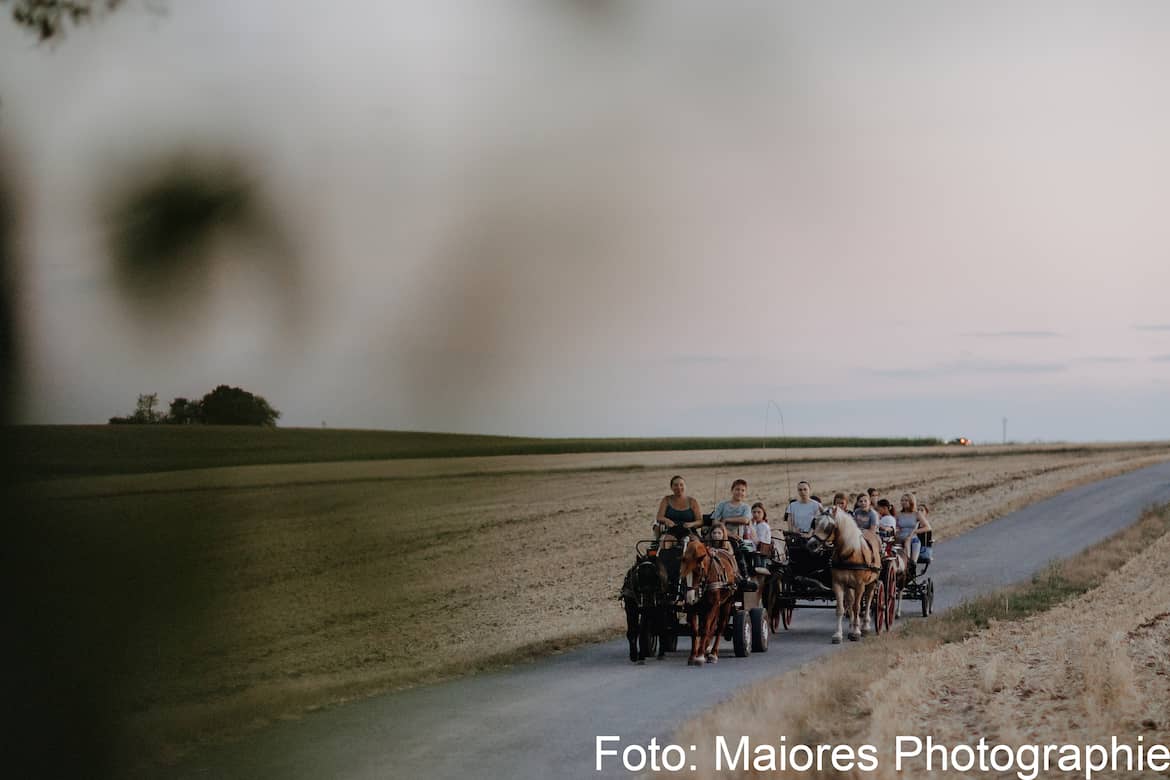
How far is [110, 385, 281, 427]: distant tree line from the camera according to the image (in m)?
3.29

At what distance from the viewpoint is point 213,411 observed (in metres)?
3.42

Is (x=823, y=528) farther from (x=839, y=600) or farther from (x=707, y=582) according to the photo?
(x=707, y=582)

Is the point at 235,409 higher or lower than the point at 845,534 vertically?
higher

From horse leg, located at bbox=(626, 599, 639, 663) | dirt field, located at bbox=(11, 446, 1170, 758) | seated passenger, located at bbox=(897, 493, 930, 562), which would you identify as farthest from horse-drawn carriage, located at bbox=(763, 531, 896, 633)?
dirt field, located at bbox=(11, 446, 1170, 758)

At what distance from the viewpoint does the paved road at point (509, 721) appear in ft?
23.7

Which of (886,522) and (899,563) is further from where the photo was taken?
(886,522)

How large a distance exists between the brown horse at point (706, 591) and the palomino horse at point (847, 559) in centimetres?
228

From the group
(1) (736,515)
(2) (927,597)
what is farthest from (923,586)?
(1) (736,515)

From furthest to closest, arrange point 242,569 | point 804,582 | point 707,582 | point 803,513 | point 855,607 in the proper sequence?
point 804,582
point 803,513
point 855,607
point 707,582
point 242,569

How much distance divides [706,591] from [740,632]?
1557mm

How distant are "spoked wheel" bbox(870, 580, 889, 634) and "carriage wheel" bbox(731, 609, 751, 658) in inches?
107

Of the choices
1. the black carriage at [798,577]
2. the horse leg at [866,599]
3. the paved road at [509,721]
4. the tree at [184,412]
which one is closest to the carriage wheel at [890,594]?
the horse leg at [866,599]

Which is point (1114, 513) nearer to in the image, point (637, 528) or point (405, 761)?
point (637, 528)

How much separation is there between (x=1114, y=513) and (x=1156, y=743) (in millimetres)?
40198
